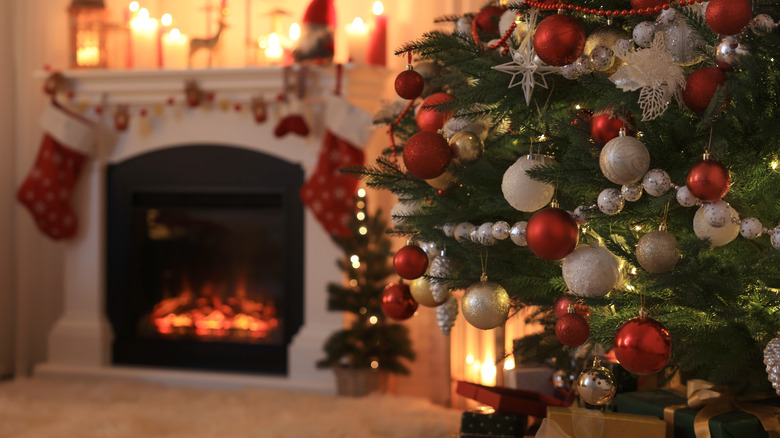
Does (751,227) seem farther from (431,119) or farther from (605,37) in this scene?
(431,119)

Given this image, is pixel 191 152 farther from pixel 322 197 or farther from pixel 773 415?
pixel 773 415

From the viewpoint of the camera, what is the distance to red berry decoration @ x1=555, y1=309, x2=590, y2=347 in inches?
40.0

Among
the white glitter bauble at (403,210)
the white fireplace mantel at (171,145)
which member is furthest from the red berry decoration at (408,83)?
the white fireplace mantel at (171,145)

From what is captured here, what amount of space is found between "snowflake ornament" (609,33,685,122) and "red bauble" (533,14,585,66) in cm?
6

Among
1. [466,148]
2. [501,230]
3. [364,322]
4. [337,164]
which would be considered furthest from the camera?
[337,164]

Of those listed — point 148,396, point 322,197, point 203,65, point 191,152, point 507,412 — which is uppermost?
point 203,65

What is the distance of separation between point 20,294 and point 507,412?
105 inches

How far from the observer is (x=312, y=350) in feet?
10.1

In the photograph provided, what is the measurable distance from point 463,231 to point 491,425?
51 centimetres

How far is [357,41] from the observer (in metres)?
2.96

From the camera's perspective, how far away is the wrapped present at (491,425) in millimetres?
1493

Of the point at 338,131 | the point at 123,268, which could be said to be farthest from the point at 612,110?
the point at 123,268

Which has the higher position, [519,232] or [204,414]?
[519,232]

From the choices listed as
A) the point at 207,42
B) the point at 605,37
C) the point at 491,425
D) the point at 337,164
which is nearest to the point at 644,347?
the point at 605,37
